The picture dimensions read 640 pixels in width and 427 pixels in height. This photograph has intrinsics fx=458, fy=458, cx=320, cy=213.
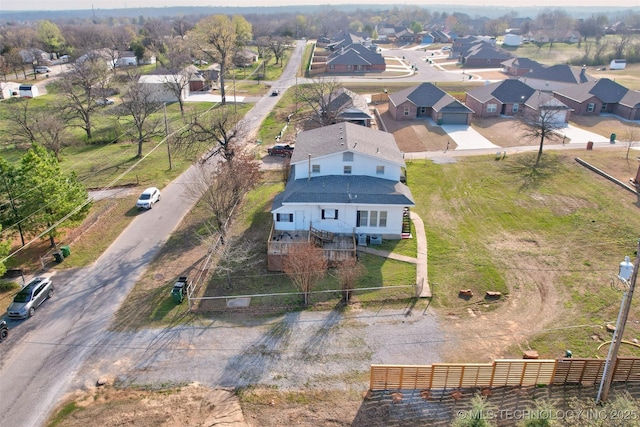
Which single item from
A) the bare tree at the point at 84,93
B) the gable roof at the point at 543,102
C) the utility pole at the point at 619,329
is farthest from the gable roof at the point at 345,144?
the bare tree at the point at 84,93

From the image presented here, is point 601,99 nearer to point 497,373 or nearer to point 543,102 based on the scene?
point 543,102

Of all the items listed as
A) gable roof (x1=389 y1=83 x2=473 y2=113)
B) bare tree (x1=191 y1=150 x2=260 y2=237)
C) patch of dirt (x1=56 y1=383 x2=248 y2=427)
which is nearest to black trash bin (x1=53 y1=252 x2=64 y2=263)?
bare tree (x1=191 y1=150 x2=260 y2=237)

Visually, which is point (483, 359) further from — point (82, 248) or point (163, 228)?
point (82, 248)

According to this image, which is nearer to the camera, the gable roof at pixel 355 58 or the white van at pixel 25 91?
the white van at pixel 25 91

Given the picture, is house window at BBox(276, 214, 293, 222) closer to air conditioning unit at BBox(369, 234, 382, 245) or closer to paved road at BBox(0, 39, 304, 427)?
air conditioning unit at BBox(369, 234, 382, 245)

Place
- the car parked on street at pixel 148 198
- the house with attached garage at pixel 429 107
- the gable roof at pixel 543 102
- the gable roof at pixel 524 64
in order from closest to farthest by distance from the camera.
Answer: the car parked on street at pixel 148 198, the gable roof at pixel 543 102, the house with attached garage at pixel 429 107, the gable roof at pixel 524 64

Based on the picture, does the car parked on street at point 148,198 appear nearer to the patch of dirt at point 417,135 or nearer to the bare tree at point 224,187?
the bare tree at point 224,187

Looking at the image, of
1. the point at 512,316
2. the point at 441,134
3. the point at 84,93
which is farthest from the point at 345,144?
the point at 84,93
